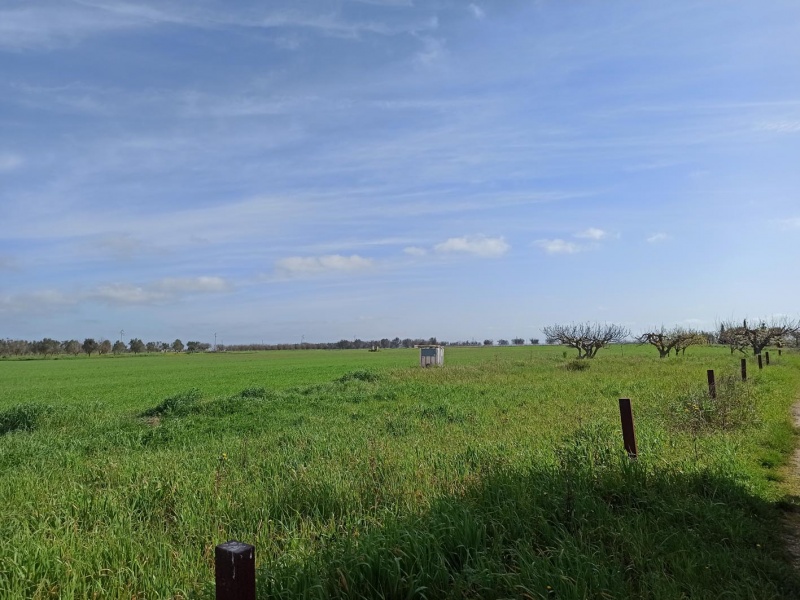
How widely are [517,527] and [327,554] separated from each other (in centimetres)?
180

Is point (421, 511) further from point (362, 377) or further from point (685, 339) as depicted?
point (685, 339)

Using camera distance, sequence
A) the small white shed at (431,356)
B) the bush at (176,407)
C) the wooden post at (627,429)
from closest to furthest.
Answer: the wooden post at (627,429)
the bush at (176,407)
the small white shed at (431,356)

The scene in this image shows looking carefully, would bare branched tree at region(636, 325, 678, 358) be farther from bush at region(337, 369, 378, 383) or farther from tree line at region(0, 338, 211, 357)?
tree line at region(0, 338, 211, 357)

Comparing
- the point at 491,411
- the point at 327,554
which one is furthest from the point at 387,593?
the point at 491,411

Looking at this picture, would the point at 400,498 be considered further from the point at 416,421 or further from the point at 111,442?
the point at 111,442

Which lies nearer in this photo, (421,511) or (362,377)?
(421,511)

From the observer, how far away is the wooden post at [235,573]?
240 centimetres

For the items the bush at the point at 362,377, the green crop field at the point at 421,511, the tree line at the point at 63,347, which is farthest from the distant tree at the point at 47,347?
the green crop field at the point at 421,511

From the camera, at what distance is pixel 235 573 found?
2.40 m

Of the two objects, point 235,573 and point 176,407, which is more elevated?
point 235,573

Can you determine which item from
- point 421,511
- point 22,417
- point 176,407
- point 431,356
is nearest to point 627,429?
point 421,511

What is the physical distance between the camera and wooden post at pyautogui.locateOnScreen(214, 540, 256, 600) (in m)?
2.40

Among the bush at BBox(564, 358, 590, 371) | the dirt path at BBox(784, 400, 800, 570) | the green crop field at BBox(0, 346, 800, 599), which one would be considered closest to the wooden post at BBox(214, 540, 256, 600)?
the green crop field at BBox(0, 346, 800, 599)

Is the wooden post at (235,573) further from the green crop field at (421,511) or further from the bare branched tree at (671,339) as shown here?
the bare branched tree at (671,339)
